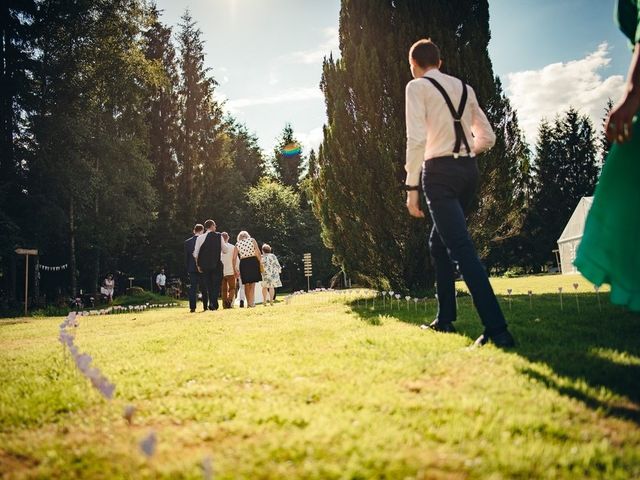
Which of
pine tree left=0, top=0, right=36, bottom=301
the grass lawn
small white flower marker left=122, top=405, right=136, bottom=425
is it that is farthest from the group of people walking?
pine tree left=0, top=0, right=36, bottom=301

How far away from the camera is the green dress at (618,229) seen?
230cm

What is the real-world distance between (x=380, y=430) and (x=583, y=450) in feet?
2.52

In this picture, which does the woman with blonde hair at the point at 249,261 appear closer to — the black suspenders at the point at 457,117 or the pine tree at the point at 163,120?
the black suspenders at the point at 457,117

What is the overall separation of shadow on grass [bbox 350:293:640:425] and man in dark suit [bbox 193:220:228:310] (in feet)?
21.7

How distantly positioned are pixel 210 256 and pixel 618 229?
31.9 feet

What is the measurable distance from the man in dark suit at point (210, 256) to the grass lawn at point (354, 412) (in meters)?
7.05

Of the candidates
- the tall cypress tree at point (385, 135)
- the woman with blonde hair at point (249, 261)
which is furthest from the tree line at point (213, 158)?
the woman with blonde hair at point (249, 261)

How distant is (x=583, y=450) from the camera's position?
5.13 feet

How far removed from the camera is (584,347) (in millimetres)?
3039

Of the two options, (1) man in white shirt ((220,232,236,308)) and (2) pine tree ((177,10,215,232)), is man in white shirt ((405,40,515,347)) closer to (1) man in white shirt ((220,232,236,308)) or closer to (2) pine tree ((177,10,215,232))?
(1) man in white shirt ((220,232,236,308))

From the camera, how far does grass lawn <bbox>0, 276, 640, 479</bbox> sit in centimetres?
158

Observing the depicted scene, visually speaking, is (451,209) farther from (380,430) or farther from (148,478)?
(148,478)

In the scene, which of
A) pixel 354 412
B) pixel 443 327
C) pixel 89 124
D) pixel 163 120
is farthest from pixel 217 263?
pixel 163 120

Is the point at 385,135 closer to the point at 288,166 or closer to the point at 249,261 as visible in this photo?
the point at 249,261
